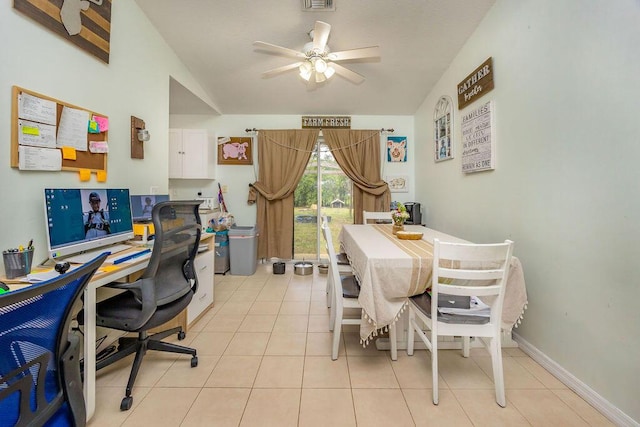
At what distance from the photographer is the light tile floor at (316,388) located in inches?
54.7

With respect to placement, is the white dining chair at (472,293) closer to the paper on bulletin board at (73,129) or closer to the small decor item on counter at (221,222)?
the paper on bulletin board at (73,129)

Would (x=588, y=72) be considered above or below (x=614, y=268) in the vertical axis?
above

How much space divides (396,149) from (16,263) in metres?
4.18

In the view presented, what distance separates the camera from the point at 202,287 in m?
2.50

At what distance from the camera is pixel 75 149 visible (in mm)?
1769

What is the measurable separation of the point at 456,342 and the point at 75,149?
299 cm

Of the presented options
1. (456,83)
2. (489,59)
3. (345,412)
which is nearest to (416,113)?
(456,83)

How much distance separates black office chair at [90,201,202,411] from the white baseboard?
232cm

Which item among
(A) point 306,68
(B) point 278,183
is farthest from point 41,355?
(B) point 278,183

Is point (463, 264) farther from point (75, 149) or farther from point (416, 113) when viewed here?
point (416, 113)

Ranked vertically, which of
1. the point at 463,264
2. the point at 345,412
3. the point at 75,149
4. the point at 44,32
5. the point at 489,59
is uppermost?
the point at 489,59

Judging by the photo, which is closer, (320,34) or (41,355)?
(41,355)

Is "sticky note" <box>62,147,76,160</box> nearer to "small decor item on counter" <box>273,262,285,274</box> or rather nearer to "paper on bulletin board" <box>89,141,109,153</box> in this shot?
"paper on bulletin board" <box>89,141,109,153</box>

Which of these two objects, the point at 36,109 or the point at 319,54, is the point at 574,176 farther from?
the point at 36,109
